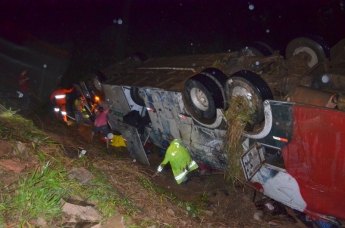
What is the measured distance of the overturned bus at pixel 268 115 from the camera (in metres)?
3.89

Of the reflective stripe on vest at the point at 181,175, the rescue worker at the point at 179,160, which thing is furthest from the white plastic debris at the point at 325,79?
the reflective stripe on vest at the point at 181,175

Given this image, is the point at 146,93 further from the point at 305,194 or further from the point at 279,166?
the point at 305,194

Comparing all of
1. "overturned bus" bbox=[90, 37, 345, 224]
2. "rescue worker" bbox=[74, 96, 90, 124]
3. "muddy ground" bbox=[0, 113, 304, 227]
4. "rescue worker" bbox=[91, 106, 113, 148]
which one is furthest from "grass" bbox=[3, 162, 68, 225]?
"rescue worker" bbox=[74, 96, 90, 124]

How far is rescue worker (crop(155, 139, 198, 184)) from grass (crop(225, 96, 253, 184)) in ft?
2.79

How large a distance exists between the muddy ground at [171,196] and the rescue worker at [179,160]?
311 millimetres

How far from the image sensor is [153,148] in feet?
24.4

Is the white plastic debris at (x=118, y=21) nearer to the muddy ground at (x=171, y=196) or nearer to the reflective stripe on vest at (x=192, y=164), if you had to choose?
the muddy ground at (x=171, y=196)

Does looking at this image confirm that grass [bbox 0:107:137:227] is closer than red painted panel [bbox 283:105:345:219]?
Yes

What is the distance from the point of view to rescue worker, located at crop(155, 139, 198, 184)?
17.8ft

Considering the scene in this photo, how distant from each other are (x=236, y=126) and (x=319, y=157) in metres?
1.05

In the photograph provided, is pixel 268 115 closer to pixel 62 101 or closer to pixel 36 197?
pixel 36 197

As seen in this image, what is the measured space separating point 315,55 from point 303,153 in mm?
2303

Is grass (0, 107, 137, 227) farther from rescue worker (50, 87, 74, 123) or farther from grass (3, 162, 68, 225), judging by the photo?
rescue worker (50, 87, 74, 123)

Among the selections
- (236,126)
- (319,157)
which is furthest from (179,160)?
(319,157)
